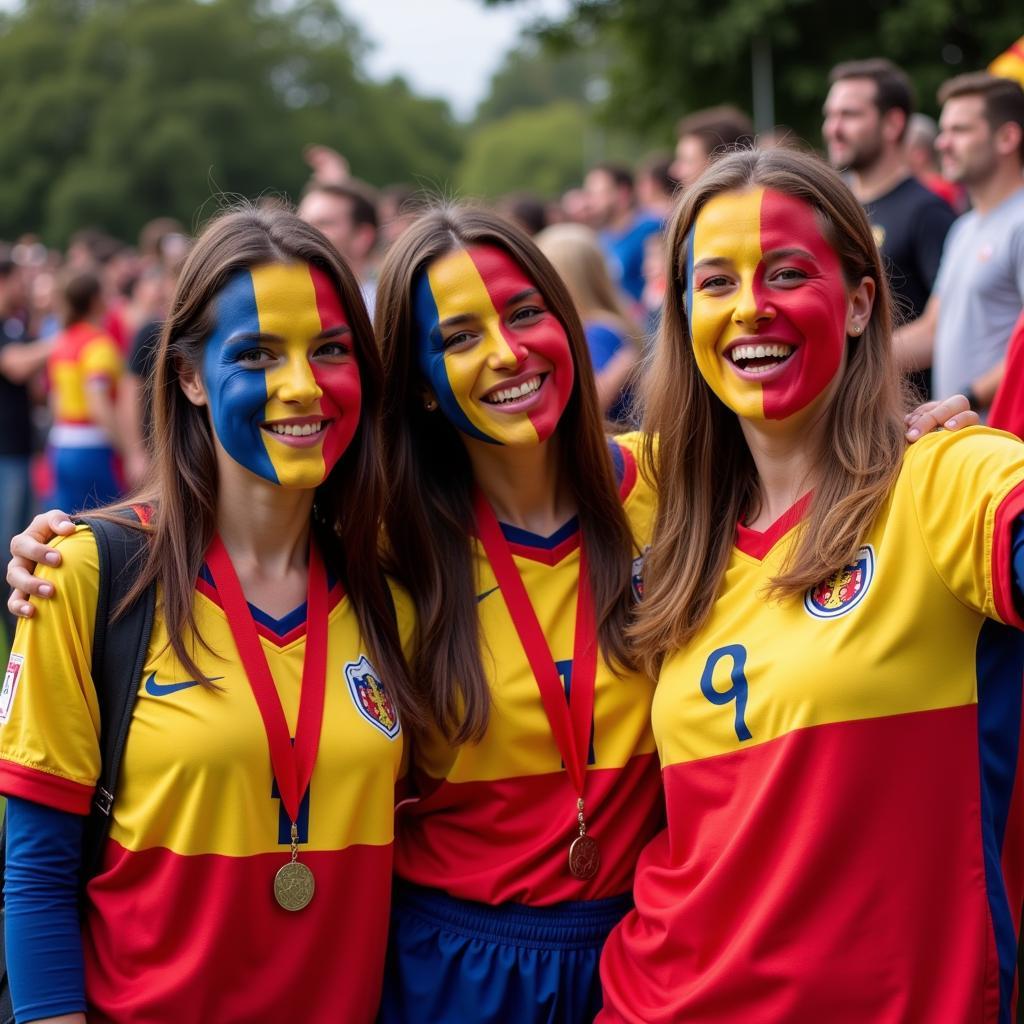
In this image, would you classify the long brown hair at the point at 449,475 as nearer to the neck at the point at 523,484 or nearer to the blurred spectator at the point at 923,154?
the neck at the point at 523,484

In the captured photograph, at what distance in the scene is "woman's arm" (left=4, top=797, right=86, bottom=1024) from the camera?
254 centimetres

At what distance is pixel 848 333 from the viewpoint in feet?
9.14

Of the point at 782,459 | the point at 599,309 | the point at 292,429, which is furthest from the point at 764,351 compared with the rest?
the point at 599,309

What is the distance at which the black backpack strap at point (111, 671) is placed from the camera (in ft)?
8.61

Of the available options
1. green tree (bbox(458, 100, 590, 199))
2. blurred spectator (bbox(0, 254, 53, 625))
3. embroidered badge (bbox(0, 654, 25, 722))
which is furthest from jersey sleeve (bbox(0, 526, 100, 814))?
green tree (bbox(458, 100, 590, 199))

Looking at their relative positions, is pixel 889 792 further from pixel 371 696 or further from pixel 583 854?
pixel 371 696

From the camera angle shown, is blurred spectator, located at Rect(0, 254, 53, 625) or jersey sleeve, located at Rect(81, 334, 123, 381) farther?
jersey sleeve, located at Rect(81, 334, 123, 381)

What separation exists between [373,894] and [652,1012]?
62 cm

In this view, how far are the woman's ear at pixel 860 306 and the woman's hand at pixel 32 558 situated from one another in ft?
5.37

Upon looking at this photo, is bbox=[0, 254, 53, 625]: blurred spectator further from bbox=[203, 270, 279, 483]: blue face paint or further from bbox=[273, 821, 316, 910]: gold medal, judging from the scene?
bbox=[273, 821, 316, 910]: gold medal

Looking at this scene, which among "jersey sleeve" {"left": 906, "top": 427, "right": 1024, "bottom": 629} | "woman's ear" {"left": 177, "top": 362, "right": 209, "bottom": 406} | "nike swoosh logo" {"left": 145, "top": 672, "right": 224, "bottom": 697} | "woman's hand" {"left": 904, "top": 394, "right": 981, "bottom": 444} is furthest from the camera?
"woman's ear" {"left": 177, "top": 362, "right": 209, "bottom": 406}

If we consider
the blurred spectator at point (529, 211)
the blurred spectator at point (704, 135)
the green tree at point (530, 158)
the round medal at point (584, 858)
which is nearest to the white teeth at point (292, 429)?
the round medal at point (584, 858)

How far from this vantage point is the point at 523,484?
10.6ft

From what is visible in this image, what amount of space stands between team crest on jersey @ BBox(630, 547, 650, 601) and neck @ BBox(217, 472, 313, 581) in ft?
2.45
